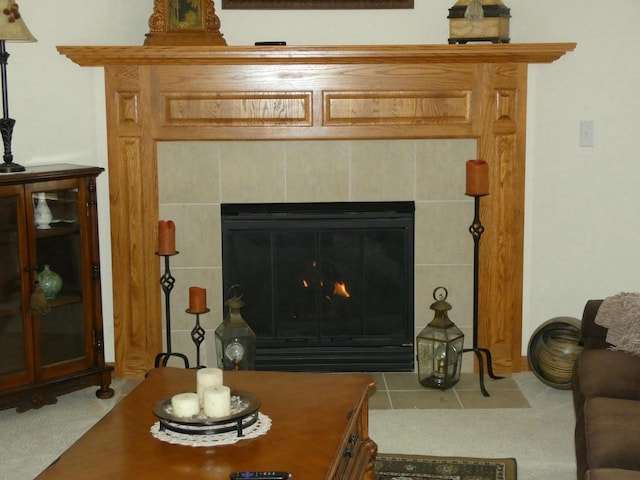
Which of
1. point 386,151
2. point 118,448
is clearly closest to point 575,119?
point 386,151

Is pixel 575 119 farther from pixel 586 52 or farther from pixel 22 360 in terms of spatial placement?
pixel 22 360

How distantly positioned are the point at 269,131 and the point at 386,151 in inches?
21.8

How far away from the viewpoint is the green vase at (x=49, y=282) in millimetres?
3939

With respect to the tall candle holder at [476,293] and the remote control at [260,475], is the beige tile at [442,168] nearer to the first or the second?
the tall candle holder at [476,293]

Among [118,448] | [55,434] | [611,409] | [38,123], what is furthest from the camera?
[38,123]

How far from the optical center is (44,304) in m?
3.85

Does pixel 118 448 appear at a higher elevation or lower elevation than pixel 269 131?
lower

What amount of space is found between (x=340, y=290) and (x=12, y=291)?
150 cm

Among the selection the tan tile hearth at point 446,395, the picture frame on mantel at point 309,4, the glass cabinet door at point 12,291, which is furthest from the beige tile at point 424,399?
the picture frame on mantel at point 309,4

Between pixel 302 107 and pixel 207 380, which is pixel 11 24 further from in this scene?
pixel 207 380

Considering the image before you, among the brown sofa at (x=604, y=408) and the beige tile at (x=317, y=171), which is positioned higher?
the beige tile at (x=317, y=171)

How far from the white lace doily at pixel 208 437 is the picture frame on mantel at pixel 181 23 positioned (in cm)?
210

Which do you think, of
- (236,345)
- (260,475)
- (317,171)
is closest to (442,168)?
(317,171)

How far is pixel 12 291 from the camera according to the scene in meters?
3.81
